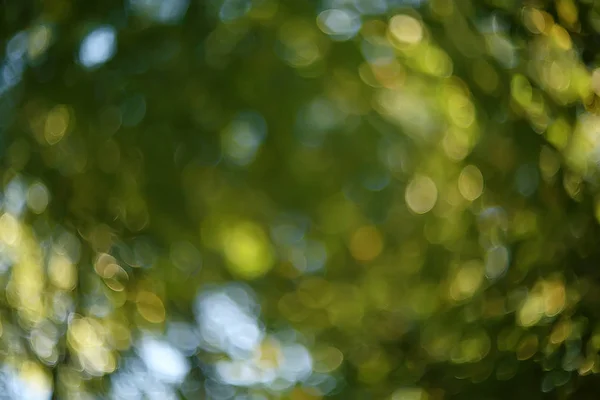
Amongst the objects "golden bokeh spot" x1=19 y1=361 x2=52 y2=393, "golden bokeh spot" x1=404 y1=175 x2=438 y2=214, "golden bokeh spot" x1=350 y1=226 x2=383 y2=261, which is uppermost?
"golden bokeh spot" x1=404 y1=175 x2=438 y2=214

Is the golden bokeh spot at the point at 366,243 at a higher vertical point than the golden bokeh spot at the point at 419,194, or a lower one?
lower

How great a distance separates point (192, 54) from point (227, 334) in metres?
0.11

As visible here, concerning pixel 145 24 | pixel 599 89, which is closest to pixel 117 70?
pixel 145 24

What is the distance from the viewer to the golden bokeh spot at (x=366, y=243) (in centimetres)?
25

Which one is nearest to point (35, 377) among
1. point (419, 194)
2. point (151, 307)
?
point (151, 307)

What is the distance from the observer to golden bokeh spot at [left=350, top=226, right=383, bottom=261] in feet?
0.81

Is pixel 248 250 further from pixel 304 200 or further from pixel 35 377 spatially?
pixel 35 377

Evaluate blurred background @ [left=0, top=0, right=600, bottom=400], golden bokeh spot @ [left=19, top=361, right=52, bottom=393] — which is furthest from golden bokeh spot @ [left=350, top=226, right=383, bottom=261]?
golden bokeh spot @ [left=19, top=361, right=52, bottom=393]

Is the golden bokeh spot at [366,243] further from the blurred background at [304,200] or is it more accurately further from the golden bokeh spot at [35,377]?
the golden bokeh spot at [35,377]

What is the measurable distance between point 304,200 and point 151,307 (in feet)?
0.25

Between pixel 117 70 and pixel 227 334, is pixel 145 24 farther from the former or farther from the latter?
pixel 227 334

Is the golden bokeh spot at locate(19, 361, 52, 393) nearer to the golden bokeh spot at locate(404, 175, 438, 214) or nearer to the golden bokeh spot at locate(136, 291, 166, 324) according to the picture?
the golden bokeh spot at locate(136, 291, 166, 324)

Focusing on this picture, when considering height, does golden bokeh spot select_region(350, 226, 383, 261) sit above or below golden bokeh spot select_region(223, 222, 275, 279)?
below

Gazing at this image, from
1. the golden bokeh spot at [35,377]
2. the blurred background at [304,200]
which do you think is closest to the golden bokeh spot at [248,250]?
the blurred background at [304,200]
